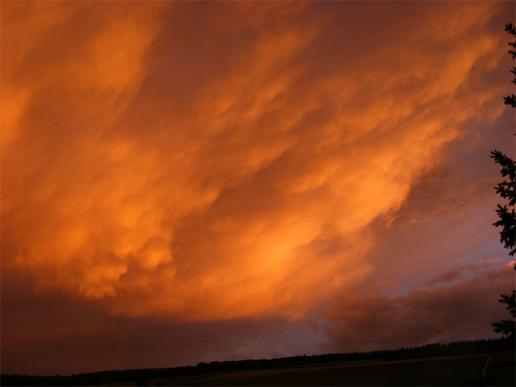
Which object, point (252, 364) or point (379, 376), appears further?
point (252, 364)

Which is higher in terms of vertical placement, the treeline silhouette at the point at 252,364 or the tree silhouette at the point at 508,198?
the tree silhouette at the point at 508,198

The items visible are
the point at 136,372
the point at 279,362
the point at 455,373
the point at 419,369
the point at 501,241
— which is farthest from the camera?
the point at 279,362

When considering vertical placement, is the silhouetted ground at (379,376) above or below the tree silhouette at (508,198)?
below

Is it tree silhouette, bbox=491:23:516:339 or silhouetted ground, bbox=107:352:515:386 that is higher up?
tree silhouette, bbox=491:23:516:339

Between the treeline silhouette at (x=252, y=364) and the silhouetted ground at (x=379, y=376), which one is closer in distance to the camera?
the silhouetted ground at (x=379, y=376)

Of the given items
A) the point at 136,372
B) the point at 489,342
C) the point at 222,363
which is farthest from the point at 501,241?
the point at 136,372

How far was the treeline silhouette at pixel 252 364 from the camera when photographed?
31.1 metres

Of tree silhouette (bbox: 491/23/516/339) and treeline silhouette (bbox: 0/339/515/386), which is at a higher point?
tree silhouette (bbox: 491/23/516/339)

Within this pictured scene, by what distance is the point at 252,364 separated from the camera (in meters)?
36.8

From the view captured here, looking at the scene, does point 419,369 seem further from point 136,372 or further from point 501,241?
point 136,372

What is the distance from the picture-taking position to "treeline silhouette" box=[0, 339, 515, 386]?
1224 inches

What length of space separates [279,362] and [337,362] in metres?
4.25

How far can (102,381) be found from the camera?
3234 centimetres

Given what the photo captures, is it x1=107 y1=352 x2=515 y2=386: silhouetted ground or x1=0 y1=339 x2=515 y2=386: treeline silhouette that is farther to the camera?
x1=0 y1=339 x2=515 y2=386: treeline silhouette
